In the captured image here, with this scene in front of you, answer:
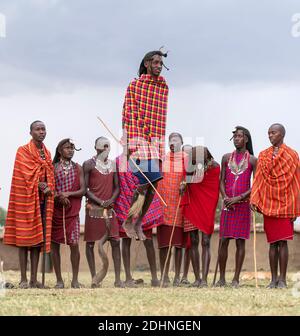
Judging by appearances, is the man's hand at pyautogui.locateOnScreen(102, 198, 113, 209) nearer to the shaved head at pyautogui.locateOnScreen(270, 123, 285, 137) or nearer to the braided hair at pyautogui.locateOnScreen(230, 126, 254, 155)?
the braided hair at pyautogui.locateOnScreen(230, 126, 254, 155)

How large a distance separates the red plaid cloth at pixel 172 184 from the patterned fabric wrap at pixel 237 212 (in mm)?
930

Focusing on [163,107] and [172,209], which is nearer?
[163,107]

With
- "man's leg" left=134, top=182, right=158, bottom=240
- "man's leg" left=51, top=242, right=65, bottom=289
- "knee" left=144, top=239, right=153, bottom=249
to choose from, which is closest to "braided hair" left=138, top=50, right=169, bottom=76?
"man's leg" left=134, top=182, right=158, bottom=240

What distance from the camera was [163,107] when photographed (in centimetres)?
1125

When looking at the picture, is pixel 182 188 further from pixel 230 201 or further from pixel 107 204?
pixel 107 204

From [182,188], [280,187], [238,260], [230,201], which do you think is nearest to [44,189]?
[182,188]

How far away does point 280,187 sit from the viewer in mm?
12188

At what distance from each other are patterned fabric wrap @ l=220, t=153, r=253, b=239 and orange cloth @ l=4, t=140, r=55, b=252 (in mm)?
2846

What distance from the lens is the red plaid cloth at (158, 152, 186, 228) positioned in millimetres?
13344

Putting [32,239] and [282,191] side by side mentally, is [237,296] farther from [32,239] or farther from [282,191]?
[32,239]

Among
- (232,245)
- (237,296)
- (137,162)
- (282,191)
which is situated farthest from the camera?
(232,245)

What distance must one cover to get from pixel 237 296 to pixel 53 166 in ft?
14.5

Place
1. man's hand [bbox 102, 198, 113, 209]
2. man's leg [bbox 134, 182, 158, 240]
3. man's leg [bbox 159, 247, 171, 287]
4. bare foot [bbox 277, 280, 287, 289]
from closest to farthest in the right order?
man's leg [bbox 134, 182, 158, 240], bare foot [bbox 277, 280, 287, 289], man's hand [bbox 102, 198, 113, 209], man's leg [bbox 159, 247, 171, 287]
